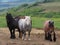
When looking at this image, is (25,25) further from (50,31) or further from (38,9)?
(38,9)

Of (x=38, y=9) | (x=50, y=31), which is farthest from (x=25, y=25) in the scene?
(x=38, y=9)

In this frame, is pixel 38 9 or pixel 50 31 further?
pixel 38 9

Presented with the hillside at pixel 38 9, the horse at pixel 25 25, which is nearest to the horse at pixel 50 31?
the horse at pixel 25 25

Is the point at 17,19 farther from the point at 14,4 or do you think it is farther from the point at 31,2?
the point at 31,2

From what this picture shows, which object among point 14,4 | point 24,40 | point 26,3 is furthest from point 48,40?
point 26,3

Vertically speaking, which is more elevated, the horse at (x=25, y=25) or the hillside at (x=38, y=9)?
the horse at (x=25, y=25)

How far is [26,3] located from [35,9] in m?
1.99

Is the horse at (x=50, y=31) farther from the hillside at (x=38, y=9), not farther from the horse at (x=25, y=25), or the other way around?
the hillside at (x=38, y=9)

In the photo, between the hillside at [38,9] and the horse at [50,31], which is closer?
the horse at [50,31]

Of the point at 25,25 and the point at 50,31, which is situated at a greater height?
the point at 25,25

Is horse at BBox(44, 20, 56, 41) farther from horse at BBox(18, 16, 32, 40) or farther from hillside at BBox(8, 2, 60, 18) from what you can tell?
hillside at BBox(8, 2, 60, 18)

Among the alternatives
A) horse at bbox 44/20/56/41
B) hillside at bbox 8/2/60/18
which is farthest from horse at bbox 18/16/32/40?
hillside at bbox 8/2/60/18

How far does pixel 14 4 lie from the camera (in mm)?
37344

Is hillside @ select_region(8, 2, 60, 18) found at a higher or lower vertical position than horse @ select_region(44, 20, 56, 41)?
lower
